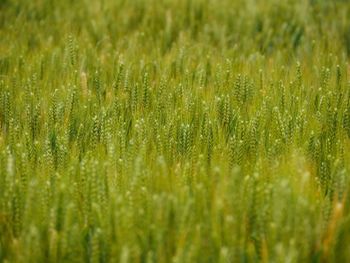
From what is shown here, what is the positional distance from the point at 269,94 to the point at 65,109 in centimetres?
84

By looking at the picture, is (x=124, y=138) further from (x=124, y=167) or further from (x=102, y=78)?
(x=102, y=78)

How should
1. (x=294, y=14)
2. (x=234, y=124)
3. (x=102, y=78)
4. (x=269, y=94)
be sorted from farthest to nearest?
(x=294, y=14) → (x=102, y=78) → (x=269, y=94) → (x=234, y=124)

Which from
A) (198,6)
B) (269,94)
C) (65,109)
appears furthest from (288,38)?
(65,109)

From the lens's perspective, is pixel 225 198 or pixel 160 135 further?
pixel 160 135

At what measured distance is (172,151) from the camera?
199cm

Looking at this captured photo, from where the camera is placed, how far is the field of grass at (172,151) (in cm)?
151

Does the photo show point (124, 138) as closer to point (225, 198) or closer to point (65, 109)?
point (65, 109)

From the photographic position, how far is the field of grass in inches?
59.4

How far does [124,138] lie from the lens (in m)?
1.99

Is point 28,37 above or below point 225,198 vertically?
below

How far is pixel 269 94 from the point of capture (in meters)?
2.38

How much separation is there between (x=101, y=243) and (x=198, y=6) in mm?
2891

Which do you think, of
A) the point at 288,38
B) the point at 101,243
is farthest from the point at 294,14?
the point at 101,243

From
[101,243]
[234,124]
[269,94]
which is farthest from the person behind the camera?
[269,94]
